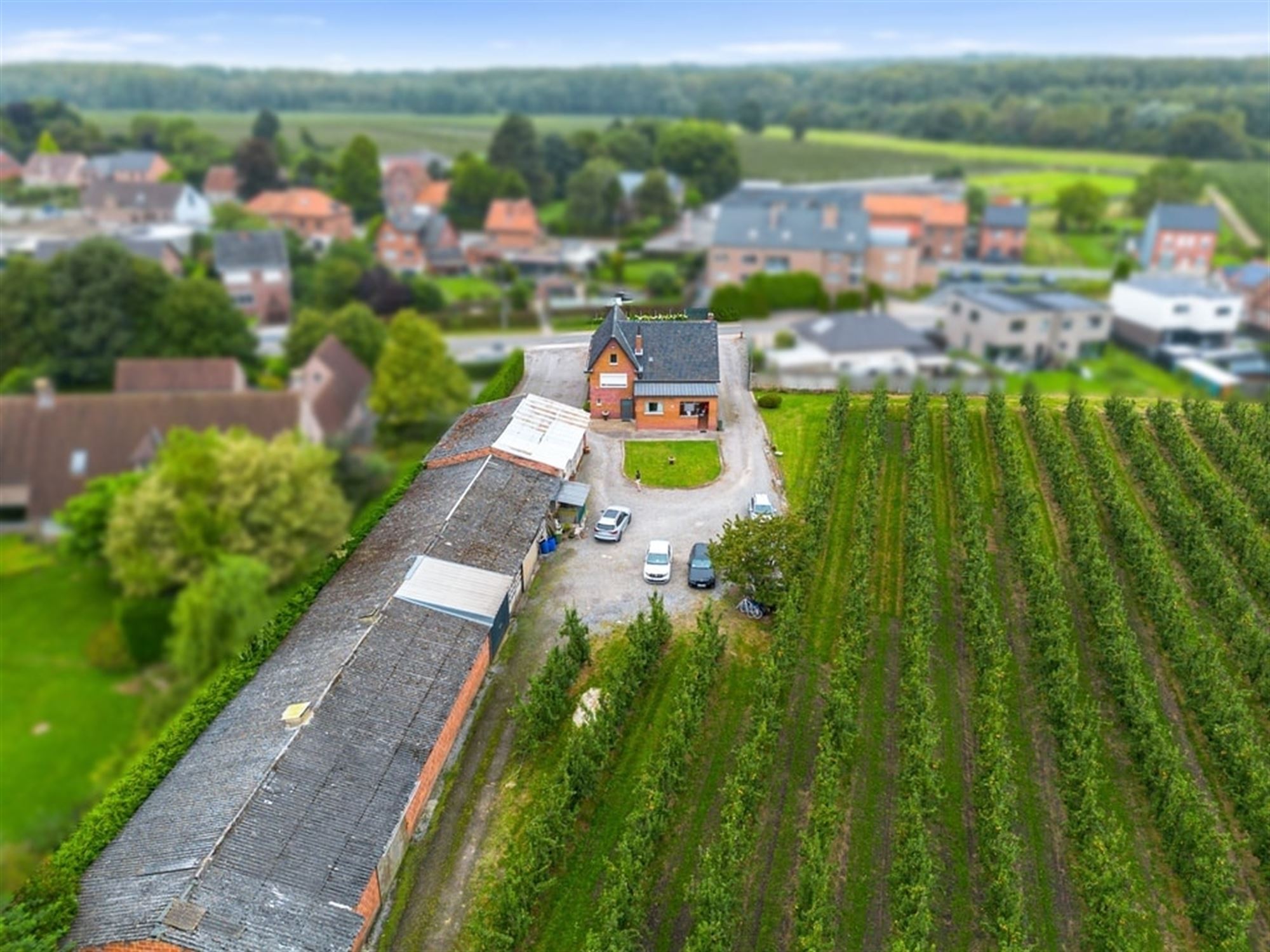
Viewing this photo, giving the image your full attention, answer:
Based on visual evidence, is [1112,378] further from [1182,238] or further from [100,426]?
[100,426]

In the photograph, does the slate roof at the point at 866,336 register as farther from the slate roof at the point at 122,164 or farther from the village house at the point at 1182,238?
the slate roof at the point at 122,164

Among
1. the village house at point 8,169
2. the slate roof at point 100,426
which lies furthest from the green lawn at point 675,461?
the village house at point 8,169

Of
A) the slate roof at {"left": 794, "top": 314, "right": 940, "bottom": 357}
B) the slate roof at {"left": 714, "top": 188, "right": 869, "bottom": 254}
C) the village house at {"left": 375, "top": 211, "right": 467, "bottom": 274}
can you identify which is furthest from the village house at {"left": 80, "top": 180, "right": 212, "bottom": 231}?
the slate roof at {"left": 794, "top": 314, "right": 940, "bottom": 357}

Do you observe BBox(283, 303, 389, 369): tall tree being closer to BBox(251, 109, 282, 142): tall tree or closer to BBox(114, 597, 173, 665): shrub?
BBox(114, 597, 173, 665): shrub

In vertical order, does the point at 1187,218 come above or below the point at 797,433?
above

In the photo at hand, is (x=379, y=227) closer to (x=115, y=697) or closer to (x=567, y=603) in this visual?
(x=115, y=697)

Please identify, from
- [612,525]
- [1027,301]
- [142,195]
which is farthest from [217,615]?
[142,195]

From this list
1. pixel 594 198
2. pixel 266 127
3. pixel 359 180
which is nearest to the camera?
pixel 594 198
